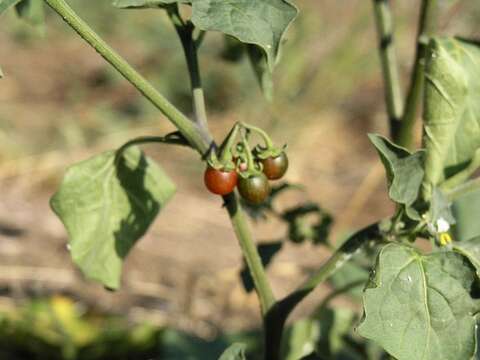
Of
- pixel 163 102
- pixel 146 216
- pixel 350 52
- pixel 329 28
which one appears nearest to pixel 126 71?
pixel 163 102

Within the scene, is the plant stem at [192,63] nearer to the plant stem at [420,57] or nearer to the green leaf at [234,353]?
the green leaf at [234,353]

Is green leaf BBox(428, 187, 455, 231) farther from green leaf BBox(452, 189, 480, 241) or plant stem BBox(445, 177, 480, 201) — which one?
green leaf BBox(452, 189, 480, 241)

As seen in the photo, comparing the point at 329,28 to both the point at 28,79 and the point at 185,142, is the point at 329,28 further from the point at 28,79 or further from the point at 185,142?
the point at 185,142

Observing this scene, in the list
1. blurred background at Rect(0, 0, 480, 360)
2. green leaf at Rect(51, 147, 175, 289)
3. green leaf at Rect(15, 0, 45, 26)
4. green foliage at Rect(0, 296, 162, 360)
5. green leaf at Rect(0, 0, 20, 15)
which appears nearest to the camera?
green leaf at Rect(0, 0, 20, 15)

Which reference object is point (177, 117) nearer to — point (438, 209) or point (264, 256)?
point (438, 209)

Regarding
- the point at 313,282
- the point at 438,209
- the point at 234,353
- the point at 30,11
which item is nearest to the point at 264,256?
the point at 313,282

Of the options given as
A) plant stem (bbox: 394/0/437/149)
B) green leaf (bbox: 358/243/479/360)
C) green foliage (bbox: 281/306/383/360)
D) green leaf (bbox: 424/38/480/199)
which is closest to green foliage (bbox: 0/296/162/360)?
green foliage (bbox: 281/306/383/360)
